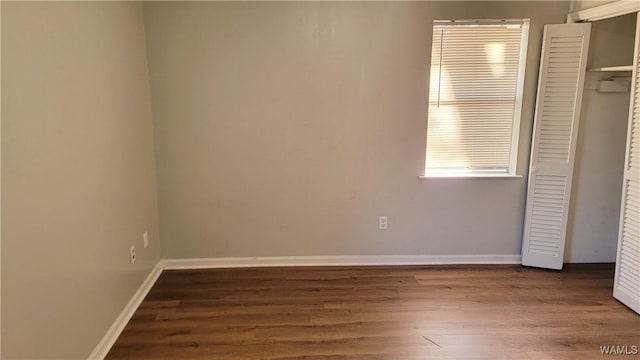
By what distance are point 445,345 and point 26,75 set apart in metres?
2.57

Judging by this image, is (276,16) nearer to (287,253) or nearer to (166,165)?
(166,165)

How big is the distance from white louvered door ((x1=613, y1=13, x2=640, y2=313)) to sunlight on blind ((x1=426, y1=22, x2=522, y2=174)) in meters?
0.83

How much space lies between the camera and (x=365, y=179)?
11.7ft

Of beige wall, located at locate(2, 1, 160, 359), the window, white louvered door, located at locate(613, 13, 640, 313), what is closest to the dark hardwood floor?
white louvered door, located at locate(613, 13, 640, 313)

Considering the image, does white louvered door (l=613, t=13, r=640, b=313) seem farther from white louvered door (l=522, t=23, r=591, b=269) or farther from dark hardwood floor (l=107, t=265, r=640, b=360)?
white louvered door (l=522, t=23, r=591, b=269)

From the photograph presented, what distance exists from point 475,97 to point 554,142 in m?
0.72

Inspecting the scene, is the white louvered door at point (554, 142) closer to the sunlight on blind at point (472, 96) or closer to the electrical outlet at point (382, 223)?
the sunlight on blind at point (472, 96)

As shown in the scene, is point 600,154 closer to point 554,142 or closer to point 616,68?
point 554,142

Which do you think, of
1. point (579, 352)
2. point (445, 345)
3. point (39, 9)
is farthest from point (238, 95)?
point (579, 352)

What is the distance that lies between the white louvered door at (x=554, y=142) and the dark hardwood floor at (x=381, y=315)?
26 centimetres

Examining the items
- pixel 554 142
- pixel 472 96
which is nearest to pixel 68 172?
pixel 472 96

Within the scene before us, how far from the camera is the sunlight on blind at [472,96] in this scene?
11.2ft

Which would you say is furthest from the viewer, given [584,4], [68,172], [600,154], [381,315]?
[600,154]

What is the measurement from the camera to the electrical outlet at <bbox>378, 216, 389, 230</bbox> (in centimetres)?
366
